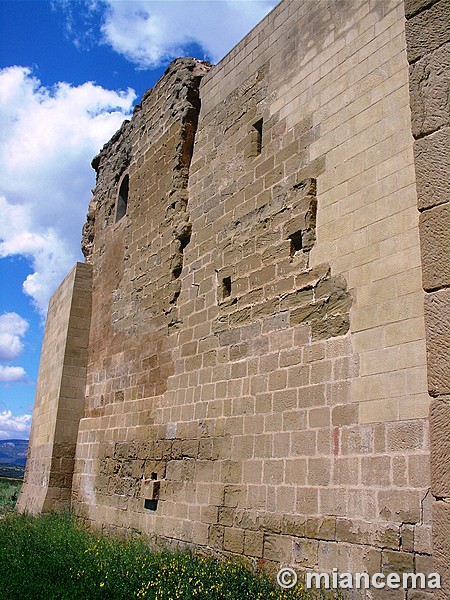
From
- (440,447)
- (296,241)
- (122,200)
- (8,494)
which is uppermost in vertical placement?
(122,200)

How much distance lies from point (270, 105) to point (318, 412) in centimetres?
337

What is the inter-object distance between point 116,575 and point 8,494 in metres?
11.5

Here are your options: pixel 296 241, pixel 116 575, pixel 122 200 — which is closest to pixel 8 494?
pixel 122 200

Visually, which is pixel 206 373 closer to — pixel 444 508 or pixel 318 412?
pixel 318 412

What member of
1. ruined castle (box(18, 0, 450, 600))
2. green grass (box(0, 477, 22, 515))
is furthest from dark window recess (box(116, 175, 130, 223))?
green grass (box(0, 477, 22, 515))

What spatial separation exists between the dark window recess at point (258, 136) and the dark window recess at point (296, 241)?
1.39 m

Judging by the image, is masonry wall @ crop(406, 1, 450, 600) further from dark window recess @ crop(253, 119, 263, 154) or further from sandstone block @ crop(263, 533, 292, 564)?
dark window recess @ crop(253, 119, 263, 154)

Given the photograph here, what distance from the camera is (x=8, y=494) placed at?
1588 centimetres

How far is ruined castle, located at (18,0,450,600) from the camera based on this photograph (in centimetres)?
441

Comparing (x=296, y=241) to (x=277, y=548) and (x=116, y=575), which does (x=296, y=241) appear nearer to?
(x=277, y=548)

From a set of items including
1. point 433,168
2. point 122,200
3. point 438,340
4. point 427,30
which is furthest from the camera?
point 122,200

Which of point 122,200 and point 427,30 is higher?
point 122,200

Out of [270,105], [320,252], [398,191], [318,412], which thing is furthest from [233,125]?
[318,412]

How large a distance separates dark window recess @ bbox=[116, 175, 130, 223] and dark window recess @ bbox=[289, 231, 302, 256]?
17.3 feet
